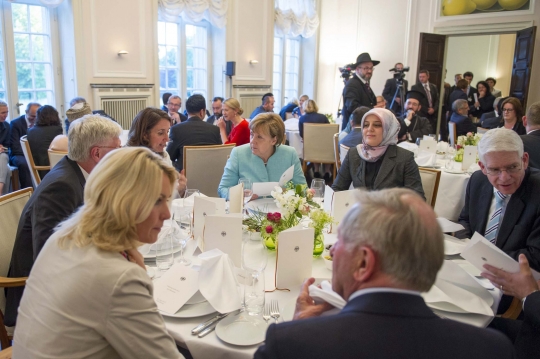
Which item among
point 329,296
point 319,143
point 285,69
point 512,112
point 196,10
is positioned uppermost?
point 196,10

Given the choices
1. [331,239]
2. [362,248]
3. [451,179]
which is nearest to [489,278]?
[331,239]

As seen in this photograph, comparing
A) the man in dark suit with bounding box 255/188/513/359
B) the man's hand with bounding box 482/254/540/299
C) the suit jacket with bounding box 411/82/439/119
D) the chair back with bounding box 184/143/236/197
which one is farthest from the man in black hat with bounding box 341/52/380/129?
the man in dark suit with bounding box 255/188/513/359

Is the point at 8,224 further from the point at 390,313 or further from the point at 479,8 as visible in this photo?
the point at 479,8

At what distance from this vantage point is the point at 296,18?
10125 millimetres

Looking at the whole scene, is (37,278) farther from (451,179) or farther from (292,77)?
(292,77)

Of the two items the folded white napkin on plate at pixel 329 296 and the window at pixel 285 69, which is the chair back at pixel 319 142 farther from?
the folded white napkin on plate at pixel 329 296

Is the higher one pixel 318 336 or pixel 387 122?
pixel 387 122

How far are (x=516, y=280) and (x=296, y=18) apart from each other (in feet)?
30.5

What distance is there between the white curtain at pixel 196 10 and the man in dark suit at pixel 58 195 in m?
5.94

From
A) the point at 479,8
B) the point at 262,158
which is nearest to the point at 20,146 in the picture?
the point at 262,158

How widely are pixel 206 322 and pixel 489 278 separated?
1107 mm

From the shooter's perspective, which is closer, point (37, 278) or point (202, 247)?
point (37, 278)

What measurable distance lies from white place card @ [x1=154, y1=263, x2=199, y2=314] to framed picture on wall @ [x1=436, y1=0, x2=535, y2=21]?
918cm

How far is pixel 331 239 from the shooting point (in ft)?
7.21
